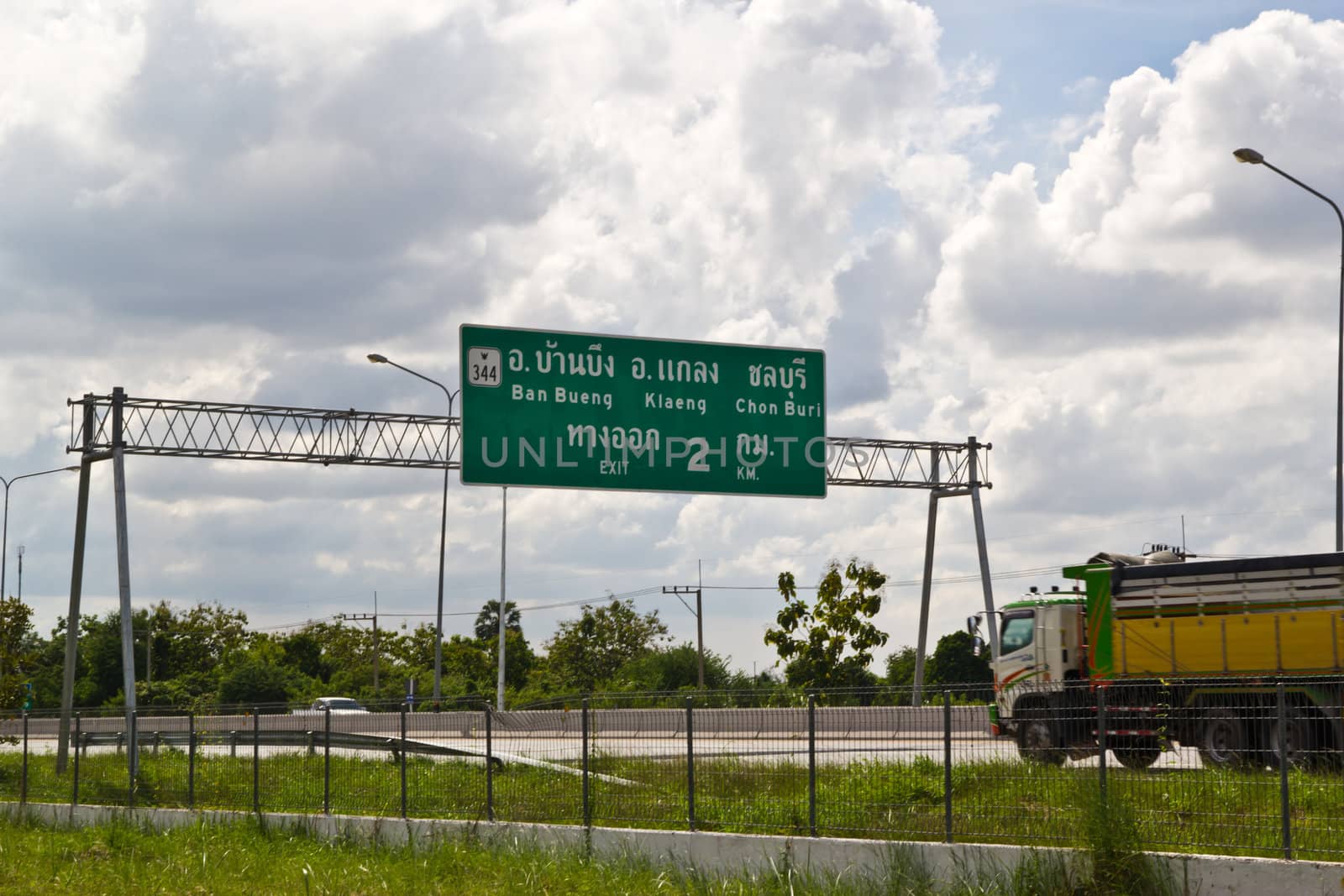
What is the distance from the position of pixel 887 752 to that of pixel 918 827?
113 centimetres

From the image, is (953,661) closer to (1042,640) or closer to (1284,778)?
(1042,640)

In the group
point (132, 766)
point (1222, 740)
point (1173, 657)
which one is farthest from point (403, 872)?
point (1173, 657)

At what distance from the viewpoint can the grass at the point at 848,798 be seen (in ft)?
42.2

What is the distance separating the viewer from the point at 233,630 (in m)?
101

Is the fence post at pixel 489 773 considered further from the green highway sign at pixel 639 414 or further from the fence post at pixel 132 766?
the green highway sign at pixel 639 414

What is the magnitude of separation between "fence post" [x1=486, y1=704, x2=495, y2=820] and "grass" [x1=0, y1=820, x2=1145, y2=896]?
1.91 ft

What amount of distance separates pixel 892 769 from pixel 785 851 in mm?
1564

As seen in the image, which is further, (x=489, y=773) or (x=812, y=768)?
(x=489, y=773)

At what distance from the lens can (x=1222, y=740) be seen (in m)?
15.9

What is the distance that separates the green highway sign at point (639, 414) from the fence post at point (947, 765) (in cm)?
1242

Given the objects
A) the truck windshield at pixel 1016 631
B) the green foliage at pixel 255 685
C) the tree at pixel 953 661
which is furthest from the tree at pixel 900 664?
the truck windshield at pixel 1016 631

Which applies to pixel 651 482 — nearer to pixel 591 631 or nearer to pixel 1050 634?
pixel 1050 634

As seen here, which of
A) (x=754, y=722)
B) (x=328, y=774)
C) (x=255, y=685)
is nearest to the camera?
(x=754, y=722)

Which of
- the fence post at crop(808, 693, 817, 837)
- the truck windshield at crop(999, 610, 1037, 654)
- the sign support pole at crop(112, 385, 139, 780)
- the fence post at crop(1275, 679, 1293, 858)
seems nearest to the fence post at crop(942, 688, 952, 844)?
the fence post at crop(808, 693, 817, 837)
